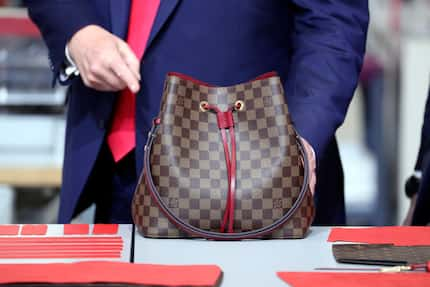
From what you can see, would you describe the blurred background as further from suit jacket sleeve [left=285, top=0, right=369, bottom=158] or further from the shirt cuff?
suit jacket sleeve [left=285, top=0, right=369, bottom=158]

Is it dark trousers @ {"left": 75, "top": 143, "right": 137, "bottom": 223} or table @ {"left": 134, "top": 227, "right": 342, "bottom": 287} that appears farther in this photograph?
dark trousers @ {"left": 75, "top": 143, "right": 137, "bottom": 223}

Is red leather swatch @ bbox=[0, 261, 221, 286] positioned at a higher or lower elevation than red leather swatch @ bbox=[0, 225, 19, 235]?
higher

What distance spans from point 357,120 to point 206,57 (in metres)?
4.70

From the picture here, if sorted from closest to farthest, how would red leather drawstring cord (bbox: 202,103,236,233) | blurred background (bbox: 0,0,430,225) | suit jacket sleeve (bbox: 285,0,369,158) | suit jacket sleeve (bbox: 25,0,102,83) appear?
1. red leather drawstring cord (bbox: 202,103,236,233)
2. suit jacket sleeve (bbox: 285,0,369,158)
3. suit jacket sleeve (bbox: 25,0,102,83)
4. blurred background (bbox: 0,0,430,225)

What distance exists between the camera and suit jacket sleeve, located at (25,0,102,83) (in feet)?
6.77

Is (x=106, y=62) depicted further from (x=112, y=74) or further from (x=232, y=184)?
(x=232, y=184)

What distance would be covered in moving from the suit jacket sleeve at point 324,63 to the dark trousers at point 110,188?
0.37 m

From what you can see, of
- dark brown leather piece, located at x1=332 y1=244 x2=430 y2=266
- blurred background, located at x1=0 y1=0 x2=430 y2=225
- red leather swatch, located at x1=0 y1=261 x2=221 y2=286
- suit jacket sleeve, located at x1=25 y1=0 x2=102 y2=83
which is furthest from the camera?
blurred background, located at x1=0 y1=0 x2=430 y2=225

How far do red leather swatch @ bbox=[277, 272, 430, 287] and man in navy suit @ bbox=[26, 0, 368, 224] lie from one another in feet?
1.64

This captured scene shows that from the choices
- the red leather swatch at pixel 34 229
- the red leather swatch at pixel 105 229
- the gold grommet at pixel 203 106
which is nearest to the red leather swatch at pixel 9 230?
the red leather swatch at pixel 34 229

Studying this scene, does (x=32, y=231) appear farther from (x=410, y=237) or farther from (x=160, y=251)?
(x=410, y=237)

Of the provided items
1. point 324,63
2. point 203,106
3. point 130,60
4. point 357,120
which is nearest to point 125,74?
point 130,60

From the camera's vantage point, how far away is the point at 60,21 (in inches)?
82.3

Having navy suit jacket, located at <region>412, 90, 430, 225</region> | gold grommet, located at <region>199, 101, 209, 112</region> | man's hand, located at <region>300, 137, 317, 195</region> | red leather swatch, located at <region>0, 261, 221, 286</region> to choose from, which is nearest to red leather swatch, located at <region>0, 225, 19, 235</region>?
red leather swatch, located at <region>0, 261, 221, 286</region>
